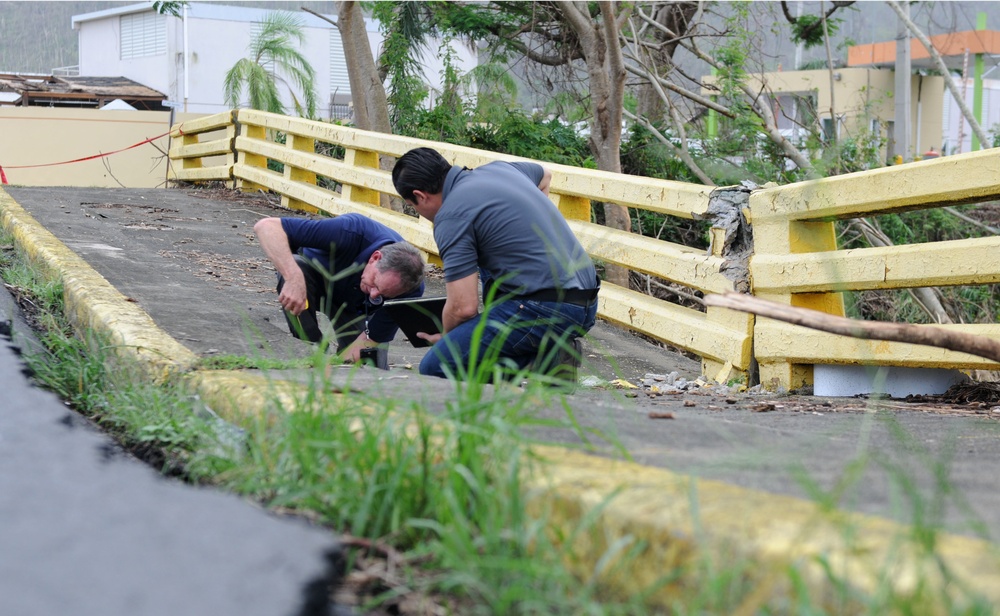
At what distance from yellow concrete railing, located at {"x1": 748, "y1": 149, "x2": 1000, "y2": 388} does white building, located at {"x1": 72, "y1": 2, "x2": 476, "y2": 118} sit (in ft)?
89.7

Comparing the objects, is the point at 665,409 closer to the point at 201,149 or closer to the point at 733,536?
the point at 733,536

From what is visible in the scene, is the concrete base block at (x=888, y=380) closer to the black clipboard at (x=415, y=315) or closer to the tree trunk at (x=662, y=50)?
the black clipboard at (x=415, y=315)

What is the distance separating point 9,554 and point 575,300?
3.08m

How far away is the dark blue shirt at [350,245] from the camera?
543 cm

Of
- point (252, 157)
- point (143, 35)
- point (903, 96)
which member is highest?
point (143, 35)

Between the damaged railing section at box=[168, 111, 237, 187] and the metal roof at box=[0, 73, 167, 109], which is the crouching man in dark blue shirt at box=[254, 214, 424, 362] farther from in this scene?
the metal roof at box=[0, 73, 167, 109]

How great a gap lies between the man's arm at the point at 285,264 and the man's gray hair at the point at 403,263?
45 cm

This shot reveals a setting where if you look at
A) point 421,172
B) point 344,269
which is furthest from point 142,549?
point 344,269

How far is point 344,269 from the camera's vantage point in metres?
5.45

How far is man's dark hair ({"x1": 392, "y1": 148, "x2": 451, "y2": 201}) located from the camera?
4.92 metres

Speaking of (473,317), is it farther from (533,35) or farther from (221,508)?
(533,35)

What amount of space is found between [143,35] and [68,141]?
1358cm

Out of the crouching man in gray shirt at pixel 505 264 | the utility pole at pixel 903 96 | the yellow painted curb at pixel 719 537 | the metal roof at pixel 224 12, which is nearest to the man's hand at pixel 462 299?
the crouching man in gray shirt at pixel 505 264

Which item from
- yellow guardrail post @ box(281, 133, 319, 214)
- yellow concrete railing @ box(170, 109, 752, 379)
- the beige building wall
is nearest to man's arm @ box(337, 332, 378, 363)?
yellow concrete railing @ box(170, 109, 752, 379)
